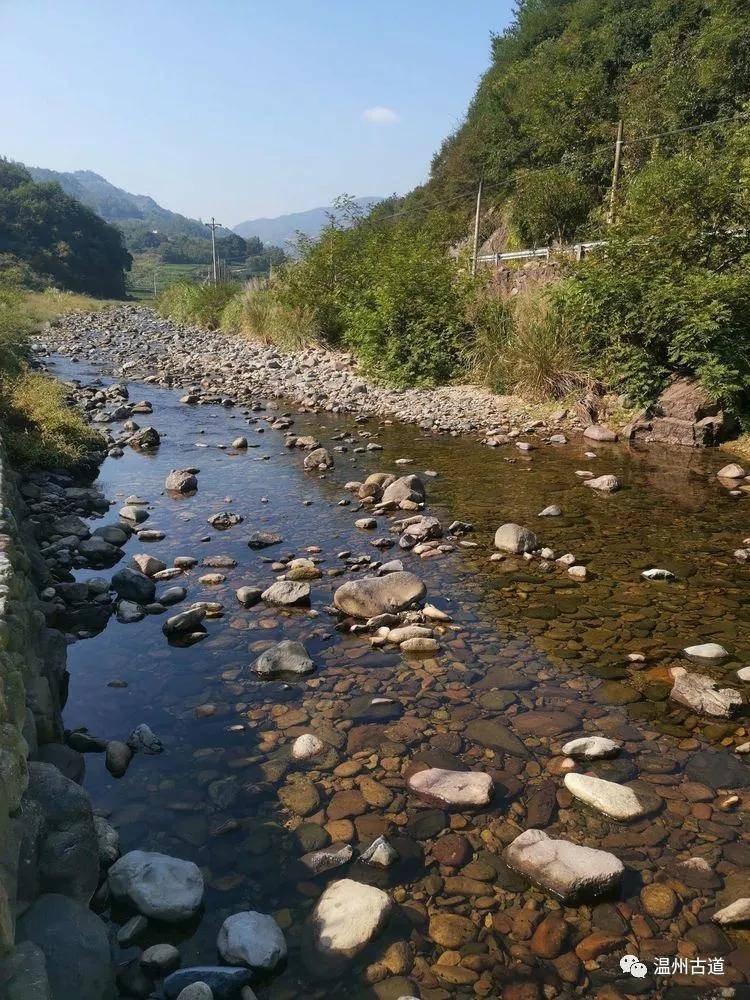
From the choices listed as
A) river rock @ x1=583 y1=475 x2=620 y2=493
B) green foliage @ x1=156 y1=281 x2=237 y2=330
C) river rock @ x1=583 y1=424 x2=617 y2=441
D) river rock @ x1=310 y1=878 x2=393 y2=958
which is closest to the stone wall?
river rock @ x1=310 y1=878 x2=393 y2=958

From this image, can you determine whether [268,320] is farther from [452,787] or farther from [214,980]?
[214,980]

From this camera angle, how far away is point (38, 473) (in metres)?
9.23

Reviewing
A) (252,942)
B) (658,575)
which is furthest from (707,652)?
(252,942)

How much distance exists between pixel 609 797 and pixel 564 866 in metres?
0.57

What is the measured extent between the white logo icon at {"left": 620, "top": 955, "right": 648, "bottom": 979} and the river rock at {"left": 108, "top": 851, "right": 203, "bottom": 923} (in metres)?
1.58

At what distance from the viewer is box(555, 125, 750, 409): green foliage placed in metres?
9.65

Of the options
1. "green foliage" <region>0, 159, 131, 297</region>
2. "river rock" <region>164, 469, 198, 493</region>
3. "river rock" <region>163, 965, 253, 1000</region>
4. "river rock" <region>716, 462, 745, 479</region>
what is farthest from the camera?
"green foliage" <region>0, 159, 131, 297</region>

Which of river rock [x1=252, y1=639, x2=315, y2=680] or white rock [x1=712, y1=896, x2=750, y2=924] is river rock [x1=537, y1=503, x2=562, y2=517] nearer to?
river rock [x1=252, y1=639, x2=315, y2=680]

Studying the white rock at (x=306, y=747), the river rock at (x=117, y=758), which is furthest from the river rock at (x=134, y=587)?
the white rock at (x=306, y=747)

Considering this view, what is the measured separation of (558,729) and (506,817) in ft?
2.69

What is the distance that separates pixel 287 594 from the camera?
552 centimetres

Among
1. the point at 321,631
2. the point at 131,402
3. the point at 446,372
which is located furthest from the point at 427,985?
the point at 131,402

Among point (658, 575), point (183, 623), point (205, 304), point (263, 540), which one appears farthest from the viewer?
point (205, 304)

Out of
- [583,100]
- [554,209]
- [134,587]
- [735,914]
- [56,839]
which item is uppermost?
[583,100]
